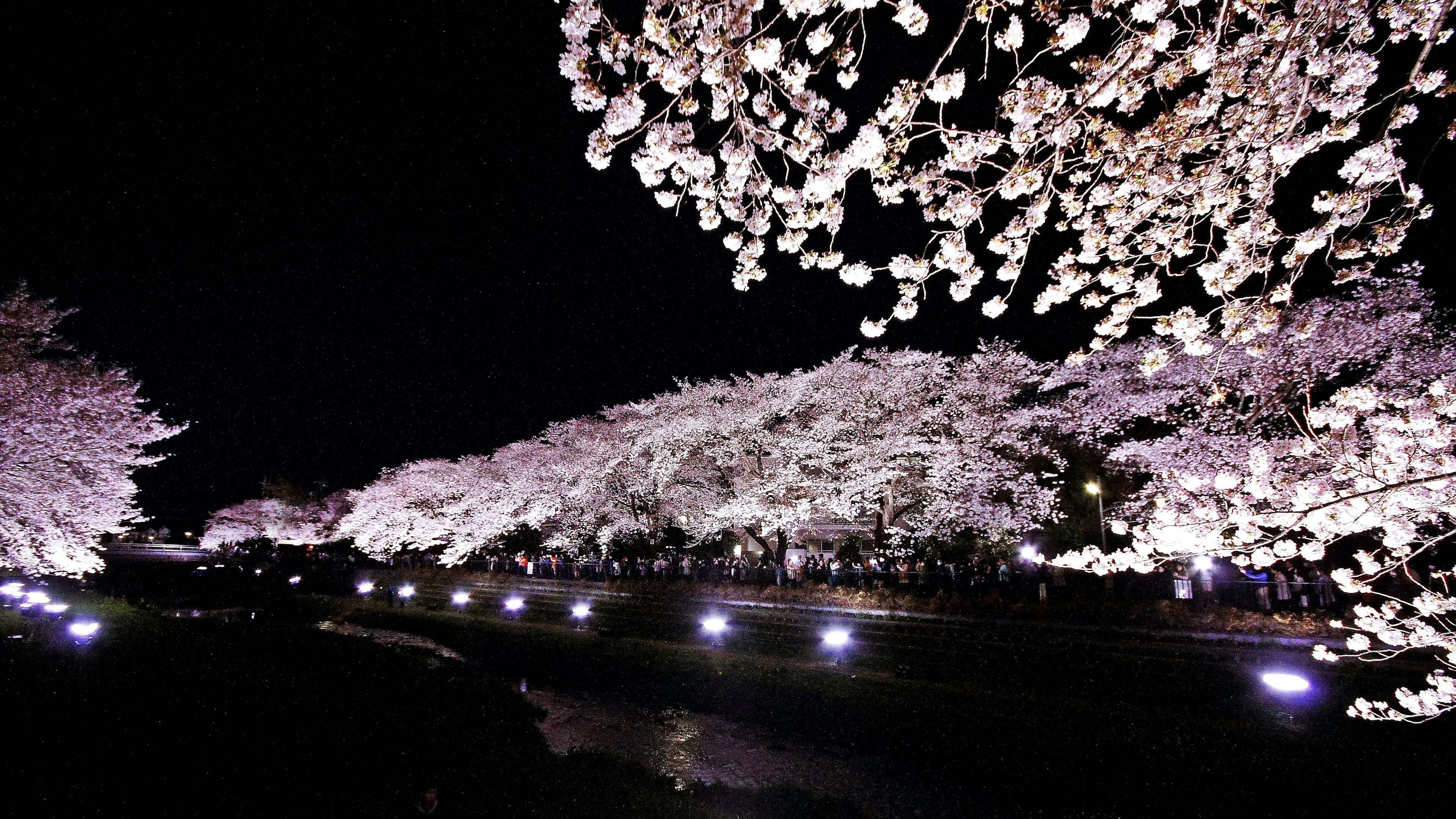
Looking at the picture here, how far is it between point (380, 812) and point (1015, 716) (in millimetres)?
8882

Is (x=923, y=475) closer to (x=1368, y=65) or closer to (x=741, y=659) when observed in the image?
(x=741, y=659)

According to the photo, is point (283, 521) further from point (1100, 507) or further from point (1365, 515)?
point (1365, 515)

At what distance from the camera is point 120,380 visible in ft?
50.0

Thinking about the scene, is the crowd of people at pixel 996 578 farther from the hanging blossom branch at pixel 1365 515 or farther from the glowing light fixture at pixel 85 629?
the glowing light fixture at pixel 85 629

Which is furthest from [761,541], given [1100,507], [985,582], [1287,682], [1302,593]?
[1287,682]

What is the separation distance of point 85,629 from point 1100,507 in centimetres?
2534

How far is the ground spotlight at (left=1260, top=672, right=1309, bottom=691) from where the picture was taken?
9086 millimetres

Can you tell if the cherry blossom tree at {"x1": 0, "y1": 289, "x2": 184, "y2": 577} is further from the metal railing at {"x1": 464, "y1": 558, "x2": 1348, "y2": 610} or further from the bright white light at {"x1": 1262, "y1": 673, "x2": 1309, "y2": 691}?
the bright white light at {"x1": 1262, "y1": 673, "x2": 1309, "y2": 691}

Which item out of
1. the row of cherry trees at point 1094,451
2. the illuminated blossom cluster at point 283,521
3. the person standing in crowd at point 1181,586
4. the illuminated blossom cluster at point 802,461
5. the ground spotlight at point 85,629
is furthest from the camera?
the illuminated blossom cluster at point 283,521

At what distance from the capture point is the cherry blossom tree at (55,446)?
12000 mm

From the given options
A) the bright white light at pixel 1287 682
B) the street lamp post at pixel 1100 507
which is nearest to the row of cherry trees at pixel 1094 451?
the street lamp post at pixel 1100 507

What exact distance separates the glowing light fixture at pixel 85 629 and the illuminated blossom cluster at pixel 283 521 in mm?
35332

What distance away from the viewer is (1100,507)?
1627 centimetres

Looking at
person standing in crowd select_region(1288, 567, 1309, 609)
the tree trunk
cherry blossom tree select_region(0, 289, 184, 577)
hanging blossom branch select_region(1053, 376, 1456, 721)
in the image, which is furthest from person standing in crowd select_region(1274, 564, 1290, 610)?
cherry blossom tree select_region(0, 289, 184, 577)
